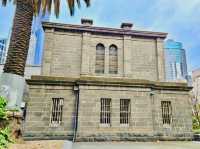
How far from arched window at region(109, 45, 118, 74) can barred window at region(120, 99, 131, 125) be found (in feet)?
26.0

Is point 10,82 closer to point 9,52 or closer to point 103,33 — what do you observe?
point 9,52

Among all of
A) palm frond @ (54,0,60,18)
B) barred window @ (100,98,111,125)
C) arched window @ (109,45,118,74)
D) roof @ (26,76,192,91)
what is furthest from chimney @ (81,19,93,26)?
barred window @ (100,98,111,125)

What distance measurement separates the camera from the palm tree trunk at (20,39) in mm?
9250

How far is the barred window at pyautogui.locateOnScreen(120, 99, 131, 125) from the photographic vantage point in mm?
13103

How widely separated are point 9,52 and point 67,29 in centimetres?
1232

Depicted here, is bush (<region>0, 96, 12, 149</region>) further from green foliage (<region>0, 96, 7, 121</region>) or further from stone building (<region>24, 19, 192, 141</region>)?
stone building (<region>24, 19, 192, 141</region>)

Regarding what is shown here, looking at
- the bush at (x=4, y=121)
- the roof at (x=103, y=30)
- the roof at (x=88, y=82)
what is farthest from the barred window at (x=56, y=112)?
the roof at (x=103, y=30)

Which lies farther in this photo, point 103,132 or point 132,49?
point 132,49

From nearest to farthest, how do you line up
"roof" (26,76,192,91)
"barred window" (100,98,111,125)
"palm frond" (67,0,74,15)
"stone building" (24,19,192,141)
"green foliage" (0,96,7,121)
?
"green foliage" (0,96,7,121), "stone building" (24,19,192,141), "barred window" (100,98,111,125), "roof" (26,76,192,91), "palm frond" (67,0,74,15)

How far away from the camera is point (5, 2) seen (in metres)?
12.5

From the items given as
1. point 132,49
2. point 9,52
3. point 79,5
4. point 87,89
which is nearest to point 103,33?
point 132,49

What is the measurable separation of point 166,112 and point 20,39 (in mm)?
10698

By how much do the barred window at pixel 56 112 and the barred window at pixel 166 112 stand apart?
7.18m

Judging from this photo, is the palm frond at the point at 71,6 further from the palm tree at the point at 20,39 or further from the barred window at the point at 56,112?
the barred window at the point at 56,112
